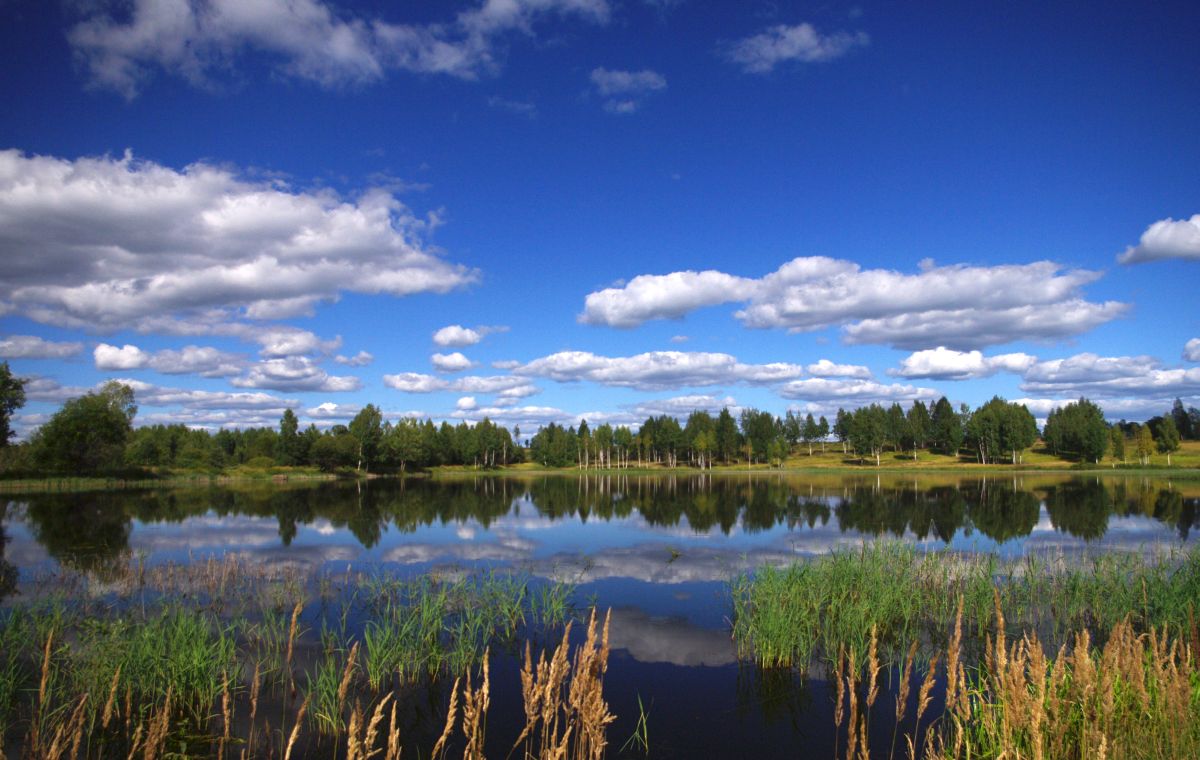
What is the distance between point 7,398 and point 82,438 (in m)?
9.60

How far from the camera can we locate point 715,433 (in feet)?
468

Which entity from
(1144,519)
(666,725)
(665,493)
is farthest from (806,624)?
(665,493)

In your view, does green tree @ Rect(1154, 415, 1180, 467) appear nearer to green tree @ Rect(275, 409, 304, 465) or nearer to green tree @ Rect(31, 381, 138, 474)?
green tree @ Rect(275, 409, 304, 465)

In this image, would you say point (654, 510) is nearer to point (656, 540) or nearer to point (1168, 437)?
point (656, 540)

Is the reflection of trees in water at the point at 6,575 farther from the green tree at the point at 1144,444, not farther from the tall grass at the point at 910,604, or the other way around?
the green tree at the point at 1144,444

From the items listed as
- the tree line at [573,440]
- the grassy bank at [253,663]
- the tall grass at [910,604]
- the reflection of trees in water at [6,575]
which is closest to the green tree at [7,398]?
the tree line at [573,440]

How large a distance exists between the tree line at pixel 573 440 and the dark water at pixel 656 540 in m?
23.6

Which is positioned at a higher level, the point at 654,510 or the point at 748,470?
the point at 654,510

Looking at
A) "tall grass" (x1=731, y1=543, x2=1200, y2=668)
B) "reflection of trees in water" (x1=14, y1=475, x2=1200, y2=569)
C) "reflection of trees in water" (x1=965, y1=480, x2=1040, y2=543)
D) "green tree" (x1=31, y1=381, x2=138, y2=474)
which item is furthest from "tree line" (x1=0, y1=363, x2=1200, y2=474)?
"tall grass" (x1=731, y1=543, x2=1200, y2=668)

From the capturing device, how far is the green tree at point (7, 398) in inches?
3046

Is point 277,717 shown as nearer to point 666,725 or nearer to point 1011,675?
point 666,725

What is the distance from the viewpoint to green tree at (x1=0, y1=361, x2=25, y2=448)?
77.4 metres

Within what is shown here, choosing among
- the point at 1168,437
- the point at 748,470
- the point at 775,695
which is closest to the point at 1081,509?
the point at 775,695

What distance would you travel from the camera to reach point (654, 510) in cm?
4894
